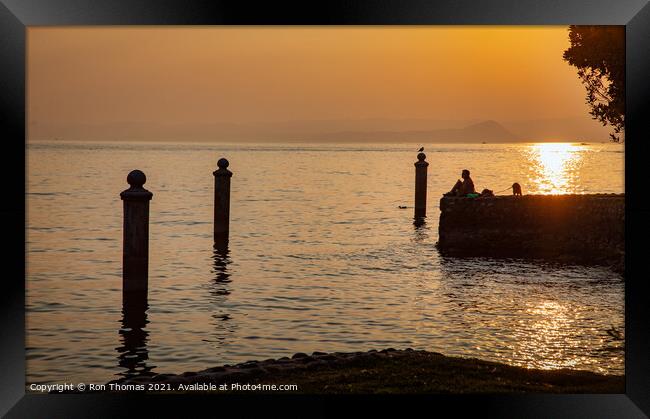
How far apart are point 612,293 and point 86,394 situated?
451 inches

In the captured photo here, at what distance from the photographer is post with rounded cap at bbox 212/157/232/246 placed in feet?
77.4

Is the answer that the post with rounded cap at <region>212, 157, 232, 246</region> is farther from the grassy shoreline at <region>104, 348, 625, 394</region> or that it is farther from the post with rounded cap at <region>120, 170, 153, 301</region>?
the grassy shoreline at <region>104, 348, 625, 394</region>

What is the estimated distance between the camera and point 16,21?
898 cm

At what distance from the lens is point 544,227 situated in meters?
21.5

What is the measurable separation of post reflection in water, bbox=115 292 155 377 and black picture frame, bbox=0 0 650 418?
118 inches

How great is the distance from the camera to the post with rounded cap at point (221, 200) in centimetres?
2359

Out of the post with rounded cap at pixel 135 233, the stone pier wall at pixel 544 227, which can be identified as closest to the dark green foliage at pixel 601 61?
the stone pier wall at pixel 544 227

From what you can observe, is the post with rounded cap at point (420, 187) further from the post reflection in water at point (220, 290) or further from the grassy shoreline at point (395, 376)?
the grassy shoreline at point (395, 376)

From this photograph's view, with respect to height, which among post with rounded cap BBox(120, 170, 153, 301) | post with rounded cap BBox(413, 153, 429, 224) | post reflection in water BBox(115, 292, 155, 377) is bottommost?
post reflection in water BBox(115, 292, 155, 377)

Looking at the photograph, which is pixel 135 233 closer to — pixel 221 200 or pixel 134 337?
pixel 134 337

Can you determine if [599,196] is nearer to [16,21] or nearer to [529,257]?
[529,257]

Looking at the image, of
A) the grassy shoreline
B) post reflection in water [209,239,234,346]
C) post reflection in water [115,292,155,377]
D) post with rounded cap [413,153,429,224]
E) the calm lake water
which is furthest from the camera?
post with rounded cap [413,153,429,224]

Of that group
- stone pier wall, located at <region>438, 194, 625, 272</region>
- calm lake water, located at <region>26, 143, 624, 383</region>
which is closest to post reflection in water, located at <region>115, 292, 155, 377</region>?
calm lake water, located at <region>26, 143, 624, 383</region>

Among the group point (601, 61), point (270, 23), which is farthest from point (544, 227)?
point (270, 23)
